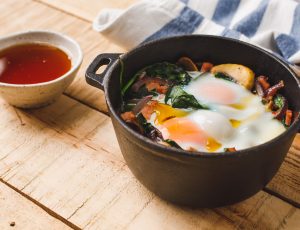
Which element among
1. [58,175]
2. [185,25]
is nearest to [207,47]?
[185,25]

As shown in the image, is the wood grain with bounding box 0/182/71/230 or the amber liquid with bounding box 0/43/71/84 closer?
the wood grain with bounding box 0/182/71/230

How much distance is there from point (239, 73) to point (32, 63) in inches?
28.4

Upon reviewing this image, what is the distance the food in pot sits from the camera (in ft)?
4.04

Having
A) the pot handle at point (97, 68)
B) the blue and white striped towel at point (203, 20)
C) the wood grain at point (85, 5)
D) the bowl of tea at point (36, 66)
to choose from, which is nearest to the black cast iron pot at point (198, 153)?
the pot handle at point (97, 68)

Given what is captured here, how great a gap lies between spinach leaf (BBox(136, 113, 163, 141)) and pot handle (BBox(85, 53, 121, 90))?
0.45ft

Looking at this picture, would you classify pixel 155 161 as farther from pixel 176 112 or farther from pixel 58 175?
pixel 58 175

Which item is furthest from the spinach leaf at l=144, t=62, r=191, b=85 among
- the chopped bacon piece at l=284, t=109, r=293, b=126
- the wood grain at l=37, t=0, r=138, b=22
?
the wood grain at l=37, t=0, r=138, b=22

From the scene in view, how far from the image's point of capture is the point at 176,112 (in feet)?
4.30

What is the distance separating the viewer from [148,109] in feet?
4.38

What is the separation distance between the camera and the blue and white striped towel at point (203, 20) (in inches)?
70.5

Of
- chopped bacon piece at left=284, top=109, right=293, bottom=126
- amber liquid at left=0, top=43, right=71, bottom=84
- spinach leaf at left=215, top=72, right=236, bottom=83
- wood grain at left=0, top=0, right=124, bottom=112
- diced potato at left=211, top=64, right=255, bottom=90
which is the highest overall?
chopped bacon piece at left=284, top=109, right=293, bottom=126

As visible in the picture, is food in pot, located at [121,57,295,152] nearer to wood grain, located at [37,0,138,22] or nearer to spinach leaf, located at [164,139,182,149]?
spinach leaf, located at [164,139,182,149]

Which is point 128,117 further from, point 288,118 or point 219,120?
point 288,118

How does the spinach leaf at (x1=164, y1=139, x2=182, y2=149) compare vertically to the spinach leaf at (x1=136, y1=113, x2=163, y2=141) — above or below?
above
